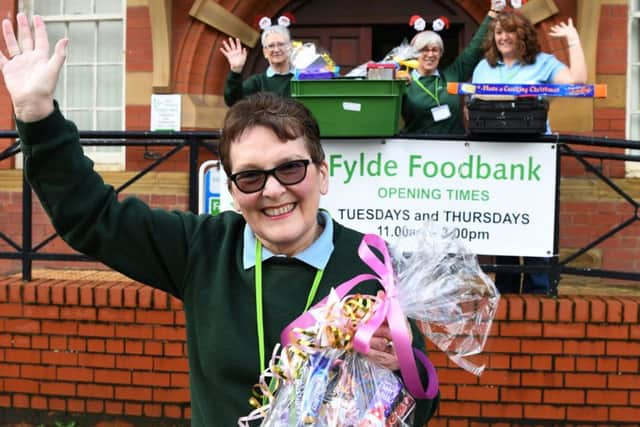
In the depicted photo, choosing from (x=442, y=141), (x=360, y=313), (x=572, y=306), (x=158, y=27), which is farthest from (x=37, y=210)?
(x=360, y=313)

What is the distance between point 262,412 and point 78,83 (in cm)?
666

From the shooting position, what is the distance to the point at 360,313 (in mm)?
1532

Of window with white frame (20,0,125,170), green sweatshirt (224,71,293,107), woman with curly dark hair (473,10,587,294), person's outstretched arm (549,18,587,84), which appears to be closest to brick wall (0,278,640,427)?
woman with curly dark hair (473,10,587,294)

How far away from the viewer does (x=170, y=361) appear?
438 cm

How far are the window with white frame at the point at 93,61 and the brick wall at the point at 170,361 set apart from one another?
301cm

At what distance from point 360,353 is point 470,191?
287 centimetres

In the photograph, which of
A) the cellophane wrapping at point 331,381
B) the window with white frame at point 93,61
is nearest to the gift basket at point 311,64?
the cellophane wrapping at point 331,381

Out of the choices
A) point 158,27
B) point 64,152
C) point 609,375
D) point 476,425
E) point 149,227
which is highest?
point 158,27

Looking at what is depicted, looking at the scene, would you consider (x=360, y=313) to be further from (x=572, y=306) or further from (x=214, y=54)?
(x=214, y=54)

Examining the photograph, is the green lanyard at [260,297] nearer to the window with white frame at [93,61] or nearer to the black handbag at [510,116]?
the black handbag at [510,116]

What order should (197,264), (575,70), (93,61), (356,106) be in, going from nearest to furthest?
(197,264)
(356,106)
(575,70)
(93,61)

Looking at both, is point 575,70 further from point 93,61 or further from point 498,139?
point 93,61

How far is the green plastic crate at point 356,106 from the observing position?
168 inches

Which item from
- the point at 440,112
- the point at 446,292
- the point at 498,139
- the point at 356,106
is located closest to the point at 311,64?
the point at 356,106
